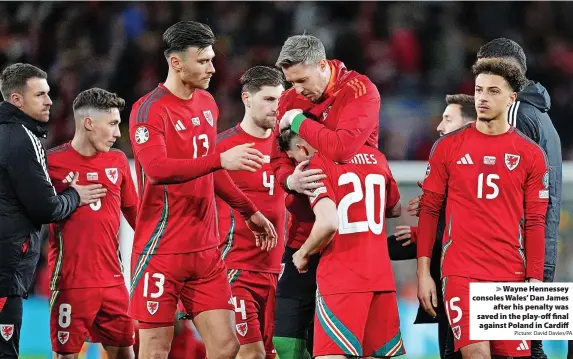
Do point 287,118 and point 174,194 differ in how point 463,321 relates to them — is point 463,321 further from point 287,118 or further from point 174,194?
point 174,194

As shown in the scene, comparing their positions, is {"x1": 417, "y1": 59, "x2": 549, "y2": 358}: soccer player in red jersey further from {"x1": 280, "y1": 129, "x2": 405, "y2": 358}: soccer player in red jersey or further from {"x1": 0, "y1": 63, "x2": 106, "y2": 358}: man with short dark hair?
{"x1": 0, "y1": 63, "x2": 106, "y2": 358}: man with short dark hair

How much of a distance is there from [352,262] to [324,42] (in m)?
7.09

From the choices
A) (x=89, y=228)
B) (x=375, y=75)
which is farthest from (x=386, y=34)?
(x=89, y=228)

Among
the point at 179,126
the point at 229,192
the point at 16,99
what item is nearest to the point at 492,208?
the point at 229,192

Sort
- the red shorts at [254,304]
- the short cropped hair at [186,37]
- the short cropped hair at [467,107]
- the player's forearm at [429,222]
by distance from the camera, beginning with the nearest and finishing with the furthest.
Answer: the player's forearm at [429,222], the short cropped hair at [186,37], the short cropped hair at [467,107], the red shorts at [254,304]

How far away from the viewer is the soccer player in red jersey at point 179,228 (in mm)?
5707

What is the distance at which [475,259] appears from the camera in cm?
546

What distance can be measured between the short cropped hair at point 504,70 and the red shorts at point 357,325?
1377mm

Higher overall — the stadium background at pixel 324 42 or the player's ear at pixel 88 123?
the stadium background at pixel 324 42

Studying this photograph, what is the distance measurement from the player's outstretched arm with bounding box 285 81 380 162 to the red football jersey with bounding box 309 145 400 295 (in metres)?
0.10

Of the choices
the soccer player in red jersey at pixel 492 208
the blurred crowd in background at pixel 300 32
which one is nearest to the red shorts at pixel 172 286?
the soccer player in red jersey at pixel 492 208

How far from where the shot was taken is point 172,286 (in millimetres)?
5762

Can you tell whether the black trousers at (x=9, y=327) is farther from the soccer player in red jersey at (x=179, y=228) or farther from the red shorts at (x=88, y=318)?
the soccer player in red jersey at (x=179, y=228)

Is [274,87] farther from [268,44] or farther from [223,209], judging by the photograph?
[268,44]
